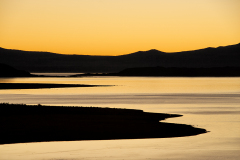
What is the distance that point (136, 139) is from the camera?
22984 mm

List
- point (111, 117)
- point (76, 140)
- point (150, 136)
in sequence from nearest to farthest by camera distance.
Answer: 1. point (76, 140)
2. point (150, 136)
3. point (111, 117)

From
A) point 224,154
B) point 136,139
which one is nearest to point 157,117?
point 136,139

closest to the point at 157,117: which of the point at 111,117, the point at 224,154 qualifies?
the point at 111,117

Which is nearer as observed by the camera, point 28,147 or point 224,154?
point 224,154

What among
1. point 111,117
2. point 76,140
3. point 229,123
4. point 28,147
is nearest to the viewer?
point 28,147

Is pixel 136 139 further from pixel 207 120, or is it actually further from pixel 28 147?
pixel 207 120

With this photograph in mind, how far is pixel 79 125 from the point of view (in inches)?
1094

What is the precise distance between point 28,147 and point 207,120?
15.3m

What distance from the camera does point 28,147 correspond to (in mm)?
20297

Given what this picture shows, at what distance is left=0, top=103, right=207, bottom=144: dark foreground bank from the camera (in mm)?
23719

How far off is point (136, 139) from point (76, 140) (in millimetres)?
3194

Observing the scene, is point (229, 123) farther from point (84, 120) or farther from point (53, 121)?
point (53, 121)

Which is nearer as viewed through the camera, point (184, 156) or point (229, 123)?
point (184, 156)

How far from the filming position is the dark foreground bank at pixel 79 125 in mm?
23719
